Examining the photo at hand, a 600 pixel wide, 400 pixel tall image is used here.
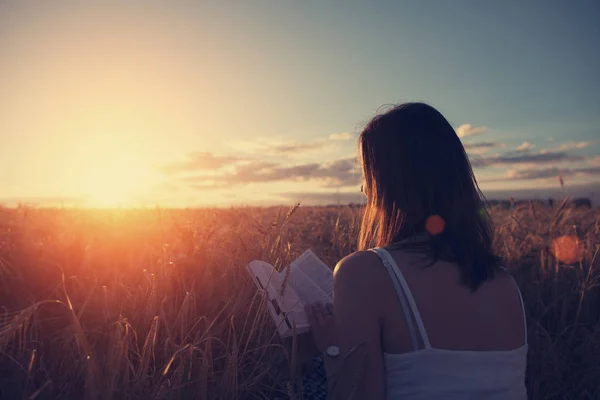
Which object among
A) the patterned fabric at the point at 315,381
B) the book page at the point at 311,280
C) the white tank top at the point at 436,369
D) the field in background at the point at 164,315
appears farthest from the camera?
the book page at the point at 311,280

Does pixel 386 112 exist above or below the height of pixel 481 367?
above

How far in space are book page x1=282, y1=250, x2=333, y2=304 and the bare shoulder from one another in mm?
551

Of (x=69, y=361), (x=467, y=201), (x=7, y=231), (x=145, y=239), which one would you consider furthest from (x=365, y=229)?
(x=7, y=231)

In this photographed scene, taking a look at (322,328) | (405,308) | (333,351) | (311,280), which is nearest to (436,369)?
(405,308)

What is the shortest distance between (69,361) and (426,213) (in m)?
1.63

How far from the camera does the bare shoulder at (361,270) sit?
1.78 m

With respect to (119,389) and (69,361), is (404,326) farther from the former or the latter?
(69,361)

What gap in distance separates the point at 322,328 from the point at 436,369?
57 centimetres

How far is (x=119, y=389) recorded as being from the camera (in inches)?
68.2

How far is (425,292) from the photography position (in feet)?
5.81

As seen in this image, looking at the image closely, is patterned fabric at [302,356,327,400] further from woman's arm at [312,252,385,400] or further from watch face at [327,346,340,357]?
woman's arm at [312,252,385,400]

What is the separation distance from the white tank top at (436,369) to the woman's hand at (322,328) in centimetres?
36

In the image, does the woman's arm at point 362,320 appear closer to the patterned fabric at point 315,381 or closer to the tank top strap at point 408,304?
the tank top strap at point 408,304

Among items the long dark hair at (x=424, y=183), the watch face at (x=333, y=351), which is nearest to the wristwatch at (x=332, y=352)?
the watch face at (x=333, y=351)
